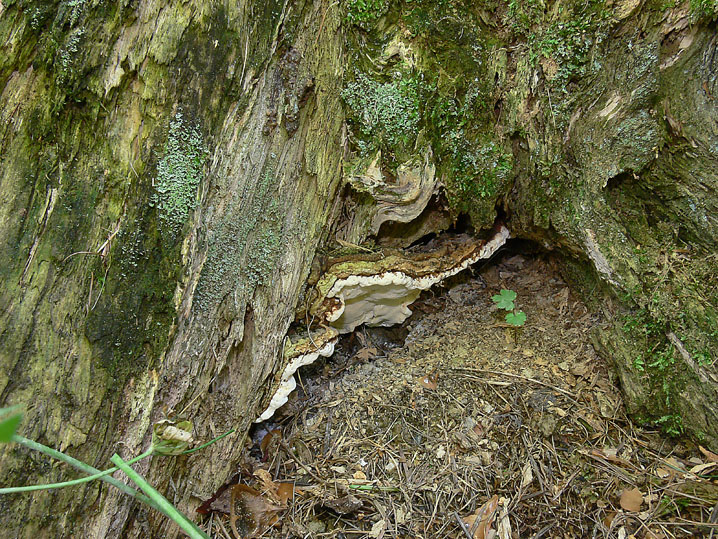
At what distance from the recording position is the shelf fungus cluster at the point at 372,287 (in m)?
2.63

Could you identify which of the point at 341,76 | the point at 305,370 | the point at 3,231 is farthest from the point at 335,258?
the point at 3,231

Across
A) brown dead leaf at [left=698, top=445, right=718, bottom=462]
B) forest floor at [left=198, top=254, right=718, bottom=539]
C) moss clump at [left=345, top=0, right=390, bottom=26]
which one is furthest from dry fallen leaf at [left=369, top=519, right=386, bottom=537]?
moss clump at [left=345, top=0, right=390, bottom=26]

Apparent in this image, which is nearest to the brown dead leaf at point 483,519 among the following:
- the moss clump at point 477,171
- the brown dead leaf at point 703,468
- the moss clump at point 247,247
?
the brown dead leaf at point 703,468

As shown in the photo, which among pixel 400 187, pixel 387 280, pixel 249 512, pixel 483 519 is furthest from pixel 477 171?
pixel 249 512

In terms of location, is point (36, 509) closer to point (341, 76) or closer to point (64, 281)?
point (64, 281)

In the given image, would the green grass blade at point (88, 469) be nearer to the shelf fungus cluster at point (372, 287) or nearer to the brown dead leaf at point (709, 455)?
the shelf fungus cluster at point (372, 287)

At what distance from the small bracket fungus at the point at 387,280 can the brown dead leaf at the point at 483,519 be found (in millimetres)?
1281

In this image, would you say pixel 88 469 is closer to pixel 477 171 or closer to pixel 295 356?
pixel 295 356

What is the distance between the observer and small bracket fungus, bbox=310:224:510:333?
8.87ft

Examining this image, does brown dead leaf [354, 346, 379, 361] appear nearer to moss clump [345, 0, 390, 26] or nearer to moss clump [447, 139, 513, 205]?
moss clump [447, 139, 513, 205]

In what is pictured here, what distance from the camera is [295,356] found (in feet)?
8.50

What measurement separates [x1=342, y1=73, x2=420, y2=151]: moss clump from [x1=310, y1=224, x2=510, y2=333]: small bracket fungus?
2.41ft

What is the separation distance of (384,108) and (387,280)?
1017 millimetres

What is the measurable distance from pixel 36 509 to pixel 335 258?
5.86 ft
